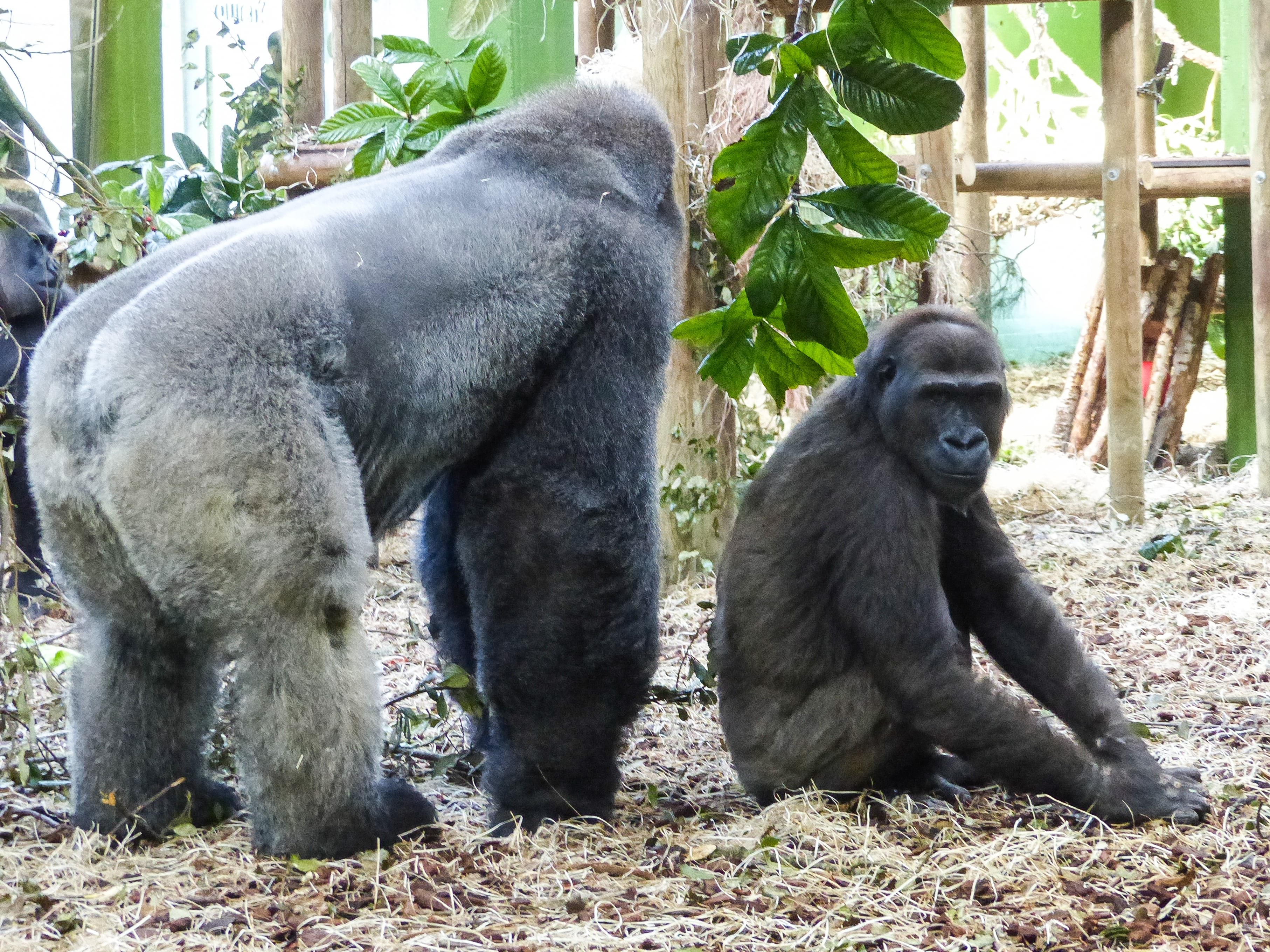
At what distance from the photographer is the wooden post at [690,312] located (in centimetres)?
523

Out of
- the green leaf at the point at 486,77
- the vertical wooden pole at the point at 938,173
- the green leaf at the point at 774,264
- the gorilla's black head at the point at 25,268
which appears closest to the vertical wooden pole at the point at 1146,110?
the vertical wooden pole at the point at 938,173

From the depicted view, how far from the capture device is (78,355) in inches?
110

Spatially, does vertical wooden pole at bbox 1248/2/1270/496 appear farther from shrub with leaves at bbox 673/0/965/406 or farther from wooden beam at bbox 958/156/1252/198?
shrub with leaves at bbox 673/0/965/406

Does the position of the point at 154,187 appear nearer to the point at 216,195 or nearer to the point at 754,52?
the point at 216,195

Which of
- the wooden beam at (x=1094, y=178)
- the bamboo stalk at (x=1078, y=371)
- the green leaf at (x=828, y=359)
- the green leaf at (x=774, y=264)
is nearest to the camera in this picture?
the green leaf at (x=774, y=264)

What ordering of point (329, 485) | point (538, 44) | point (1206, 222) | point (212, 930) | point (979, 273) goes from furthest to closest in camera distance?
1. point (1206, 222)
2. point (979, 273)
3. point (538, 44)
4. point (329, 485)
5. point (212, 930)

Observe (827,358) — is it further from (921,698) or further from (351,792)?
(351,792)

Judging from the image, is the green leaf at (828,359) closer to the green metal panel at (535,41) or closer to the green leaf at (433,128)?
the green leaf at (433,128)

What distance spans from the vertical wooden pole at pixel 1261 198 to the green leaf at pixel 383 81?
16.4ft

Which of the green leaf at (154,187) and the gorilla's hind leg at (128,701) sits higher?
the green leaf at (154,187)

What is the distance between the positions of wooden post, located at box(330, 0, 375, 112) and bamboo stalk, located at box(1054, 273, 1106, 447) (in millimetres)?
5112

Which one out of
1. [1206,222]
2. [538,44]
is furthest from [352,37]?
[1206,222]

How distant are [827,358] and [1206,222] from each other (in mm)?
8608

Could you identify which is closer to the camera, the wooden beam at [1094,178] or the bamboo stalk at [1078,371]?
the wooden beam at [1094,178]
